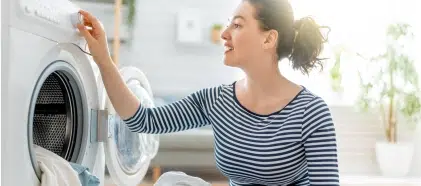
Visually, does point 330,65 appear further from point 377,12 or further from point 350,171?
point 350,171

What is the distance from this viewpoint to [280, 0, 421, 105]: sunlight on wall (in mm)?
3203

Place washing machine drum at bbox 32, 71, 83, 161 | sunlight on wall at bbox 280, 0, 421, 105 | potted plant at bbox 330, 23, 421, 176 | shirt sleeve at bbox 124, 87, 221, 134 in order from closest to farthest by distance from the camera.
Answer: washing machine drum at bbox 32, 71, 83, 161, shirt sleeve at bbox 124, 87, 221, 134, potted plant at bbox 330, 23, 421, 176, sunlight on wall at bbox 280, 0, 421, 105

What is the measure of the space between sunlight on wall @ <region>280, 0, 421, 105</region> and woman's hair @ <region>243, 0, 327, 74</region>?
5.84 feet

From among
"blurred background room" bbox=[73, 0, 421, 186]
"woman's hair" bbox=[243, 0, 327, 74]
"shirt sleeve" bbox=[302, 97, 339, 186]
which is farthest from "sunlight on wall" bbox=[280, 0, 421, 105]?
"shirt sleeve" bbox=[302, 97, 339, 186]

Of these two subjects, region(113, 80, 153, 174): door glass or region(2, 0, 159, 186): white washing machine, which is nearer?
region(2, 0, 159, 186): white washing machine

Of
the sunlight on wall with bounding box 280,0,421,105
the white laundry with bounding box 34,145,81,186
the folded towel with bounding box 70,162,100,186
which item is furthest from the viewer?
the sunlight on wall with bounding box 280,0,421,105

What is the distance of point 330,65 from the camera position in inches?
124

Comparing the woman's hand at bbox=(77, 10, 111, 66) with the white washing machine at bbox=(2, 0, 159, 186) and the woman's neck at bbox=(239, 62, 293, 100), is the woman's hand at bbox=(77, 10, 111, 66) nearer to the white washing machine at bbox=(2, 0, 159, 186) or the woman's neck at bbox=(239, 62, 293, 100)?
the white washing machine at bbox=(2, 0, 159, 186)

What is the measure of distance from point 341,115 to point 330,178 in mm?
2124

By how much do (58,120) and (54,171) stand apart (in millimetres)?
323

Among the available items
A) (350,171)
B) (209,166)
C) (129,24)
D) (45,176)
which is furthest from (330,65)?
(45,176)

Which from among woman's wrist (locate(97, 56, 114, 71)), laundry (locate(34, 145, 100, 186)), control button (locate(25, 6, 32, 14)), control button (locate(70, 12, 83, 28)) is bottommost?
laundry (locate(34, 145, 100, 186))

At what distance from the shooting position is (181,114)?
4.88 feet

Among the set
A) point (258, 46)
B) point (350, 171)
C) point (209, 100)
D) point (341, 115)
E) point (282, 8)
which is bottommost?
point (350, 171)
